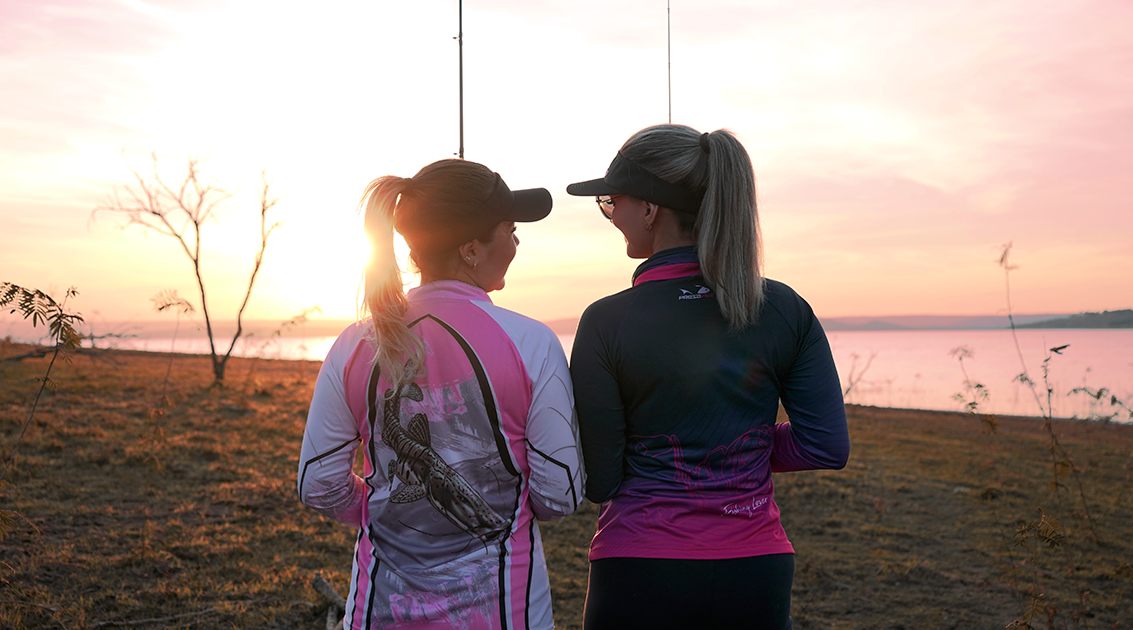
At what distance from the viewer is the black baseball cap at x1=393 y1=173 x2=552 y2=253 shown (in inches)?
62.4

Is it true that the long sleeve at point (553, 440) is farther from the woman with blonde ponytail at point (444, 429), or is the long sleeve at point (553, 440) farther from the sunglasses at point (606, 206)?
the sunglasses at point (606, 206)

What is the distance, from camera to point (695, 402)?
5.13 feet

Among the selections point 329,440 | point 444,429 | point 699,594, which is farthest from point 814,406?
point 329,440

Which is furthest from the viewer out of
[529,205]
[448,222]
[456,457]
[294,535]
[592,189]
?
[294,535]

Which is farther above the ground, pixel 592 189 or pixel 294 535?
pixel 592 189

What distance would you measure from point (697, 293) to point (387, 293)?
2.46ft

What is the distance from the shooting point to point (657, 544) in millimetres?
1543

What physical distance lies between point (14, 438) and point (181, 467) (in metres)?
1.85

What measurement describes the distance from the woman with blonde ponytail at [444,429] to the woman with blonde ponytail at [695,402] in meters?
0.14

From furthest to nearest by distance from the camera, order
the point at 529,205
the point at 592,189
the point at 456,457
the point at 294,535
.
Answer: the point at 294,535
the point at 592,189
the point at 529,205
the point at 456,457

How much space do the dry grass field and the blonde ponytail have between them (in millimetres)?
2540

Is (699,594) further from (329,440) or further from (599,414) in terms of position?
(329,440)

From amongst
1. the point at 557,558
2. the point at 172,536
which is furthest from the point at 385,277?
the point at 172,536

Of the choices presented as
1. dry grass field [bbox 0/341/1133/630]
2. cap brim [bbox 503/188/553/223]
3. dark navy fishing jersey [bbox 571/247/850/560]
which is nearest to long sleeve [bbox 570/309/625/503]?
dark navy fishing jersey [bbox 571/247/850/560]
